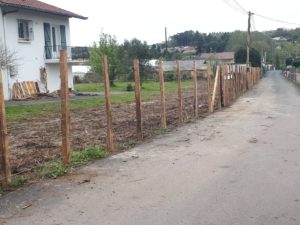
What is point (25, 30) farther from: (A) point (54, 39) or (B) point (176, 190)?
(B) point (176, 190)

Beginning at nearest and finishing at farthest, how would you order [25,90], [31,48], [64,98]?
[64,98], [25,90], [31,48]

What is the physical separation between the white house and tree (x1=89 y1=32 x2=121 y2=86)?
9.81 m

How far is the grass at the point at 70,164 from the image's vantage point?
8086 millimetres

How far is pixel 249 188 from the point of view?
23.5 ft

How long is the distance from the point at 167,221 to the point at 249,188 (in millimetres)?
1950

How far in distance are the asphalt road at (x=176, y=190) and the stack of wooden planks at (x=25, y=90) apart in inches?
916

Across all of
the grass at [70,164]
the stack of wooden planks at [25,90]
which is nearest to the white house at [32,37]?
the stack of wooden planks at [25,90]

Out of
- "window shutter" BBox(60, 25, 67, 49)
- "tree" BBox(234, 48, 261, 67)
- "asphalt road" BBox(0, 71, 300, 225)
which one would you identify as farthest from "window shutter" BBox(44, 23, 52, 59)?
"tree" BBox(234, 48, 261, 67)

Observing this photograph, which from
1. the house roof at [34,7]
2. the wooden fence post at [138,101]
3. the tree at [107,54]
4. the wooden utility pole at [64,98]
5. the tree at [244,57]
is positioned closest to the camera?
the wooden utility pole at [64,98]

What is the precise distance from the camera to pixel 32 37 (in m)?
35.3

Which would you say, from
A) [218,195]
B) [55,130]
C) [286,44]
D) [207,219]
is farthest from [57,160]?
[286,44]

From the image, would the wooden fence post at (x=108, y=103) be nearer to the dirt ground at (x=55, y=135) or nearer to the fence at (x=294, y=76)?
the dirt ground at (x=55, y=135)

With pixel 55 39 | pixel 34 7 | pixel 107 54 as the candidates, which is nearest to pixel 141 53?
pixel 107 54

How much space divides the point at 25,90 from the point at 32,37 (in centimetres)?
404
